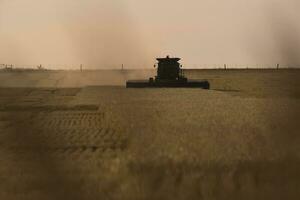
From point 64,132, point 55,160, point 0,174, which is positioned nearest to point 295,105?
point 64,132

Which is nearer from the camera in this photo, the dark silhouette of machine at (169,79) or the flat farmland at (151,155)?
the flat farmland at (151,155)

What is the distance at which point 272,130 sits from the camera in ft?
52.6

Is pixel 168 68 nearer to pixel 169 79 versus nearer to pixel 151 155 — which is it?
pixel 169 79

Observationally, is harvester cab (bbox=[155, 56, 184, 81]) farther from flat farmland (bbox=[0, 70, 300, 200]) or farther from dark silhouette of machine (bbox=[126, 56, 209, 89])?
flat farmland (bbox=[0, 70, 300, 200])

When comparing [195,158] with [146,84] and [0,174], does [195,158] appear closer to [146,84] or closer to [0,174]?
[0,174]

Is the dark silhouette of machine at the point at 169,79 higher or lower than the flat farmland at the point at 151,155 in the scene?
higher

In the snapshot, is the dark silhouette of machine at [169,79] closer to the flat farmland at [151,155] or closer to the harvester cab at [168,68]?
the harvester cab at [168,68]

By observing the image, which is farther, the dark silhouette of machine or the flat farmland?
the dark silhouette of machine

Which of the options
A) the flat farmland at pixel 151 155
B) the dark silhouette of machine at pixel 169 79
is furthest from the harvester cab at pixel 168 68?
the flat farmland at pixel 151 155

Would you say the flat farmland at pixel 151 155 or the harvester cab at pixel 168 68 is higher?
the harvester cab at pixel 168 68

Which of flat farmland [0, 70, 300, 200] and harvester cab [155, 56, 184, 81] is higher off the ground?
harvester cab [155, 56, 184, 81]

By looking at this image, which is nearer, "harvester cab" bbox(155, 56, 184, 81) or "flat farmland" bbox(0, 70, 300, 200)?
"flat farmland" bbox(0, 70, 300, 200)

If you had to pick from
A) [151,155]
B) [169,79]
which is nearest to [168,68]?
[169,79]

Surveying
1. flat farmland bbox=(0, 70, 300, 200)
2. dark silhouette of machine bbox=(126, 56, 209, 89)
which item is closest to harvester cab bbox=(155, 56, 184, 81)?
dark silhouette of machine bbox=(126, 56, 209, 89)
